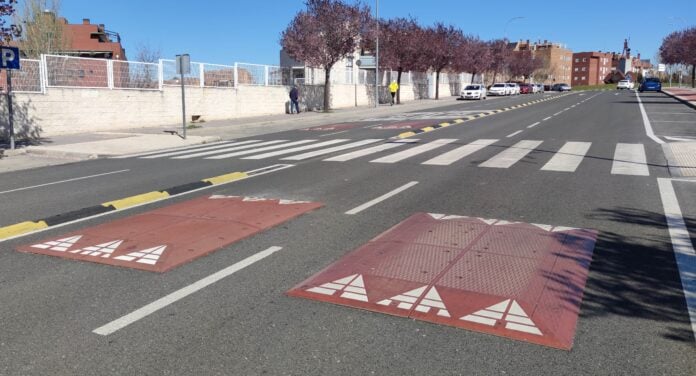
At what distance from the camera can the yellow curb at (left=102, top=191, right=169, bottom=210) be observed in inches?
317

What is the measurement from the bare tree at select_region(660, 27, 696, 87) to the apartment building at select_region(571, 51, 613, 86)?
93473mm

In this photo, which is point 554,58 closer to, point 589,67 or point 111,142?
point 589,67

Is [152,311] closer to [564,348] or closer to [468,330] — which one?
[468,330]

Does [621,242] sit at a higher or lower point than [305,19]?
lower

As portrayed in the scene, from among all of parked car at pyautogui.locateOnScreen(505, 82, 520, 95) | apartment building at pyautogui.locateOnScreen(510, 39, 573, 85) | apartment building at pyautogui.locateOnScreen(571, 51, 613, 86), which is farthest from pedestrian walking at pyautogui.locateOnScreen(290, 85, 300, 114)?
apartment building at pyautogui.locateOnScreen(571, 51, 613, 86)

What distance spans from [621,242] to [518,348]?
289cm

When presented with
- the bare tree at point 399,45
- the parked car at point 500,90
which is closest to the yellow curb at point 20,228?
the bare tree at point 399,45

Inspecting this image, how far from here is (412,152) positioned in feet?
44.5

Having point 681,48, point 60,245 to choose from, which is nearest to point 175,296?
point 60,245

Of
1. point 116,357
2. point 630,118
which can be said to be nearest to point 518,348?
point 116,357

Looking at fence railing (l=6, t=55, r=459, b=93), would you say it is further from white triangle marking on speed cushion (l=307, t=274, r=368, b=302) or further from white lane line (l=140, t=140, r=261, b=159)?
white triangle marking on speed cushion (l=307, t=274, r=368, b=302)

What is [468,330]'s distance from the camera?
3.75 m

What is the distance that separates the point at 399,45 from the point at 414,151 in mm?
34184

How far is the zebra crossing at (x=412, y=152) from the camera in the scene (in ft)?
37.6
